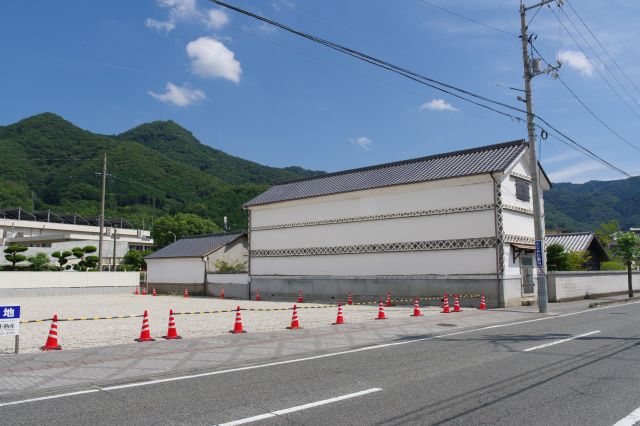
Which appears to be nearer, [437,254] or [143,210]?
[437,254]

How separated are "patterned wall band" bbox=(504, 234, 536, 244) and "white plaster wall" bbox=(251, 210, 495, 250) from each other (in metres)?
1.13

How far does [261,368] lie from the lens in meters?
9.62

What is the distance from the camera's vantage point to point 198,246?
44844 mm

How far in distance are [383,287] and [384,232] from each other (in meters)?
3.40

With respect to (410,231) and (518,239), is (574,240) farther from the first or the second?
(410,231)

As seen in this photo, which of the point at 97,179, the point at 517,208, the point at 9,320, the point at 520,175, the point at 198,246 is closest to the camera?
the point at 9,320

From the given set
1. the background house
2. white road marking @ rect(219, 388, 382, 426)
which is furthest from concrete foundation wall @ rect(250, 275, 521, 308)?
white road marking @ rect(219, 388, 382, 426)

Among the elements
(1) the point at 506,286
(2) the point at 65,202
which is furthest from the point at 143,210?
(1) the point at 506,286

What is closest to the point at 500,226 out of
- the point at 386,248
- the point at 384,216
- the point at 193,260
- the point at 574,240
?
the point at 386,248

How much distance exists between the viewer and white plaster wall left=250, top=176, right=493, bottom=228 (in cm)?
2658

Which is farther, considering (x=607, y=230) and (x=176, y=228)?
(x=176, y=228)

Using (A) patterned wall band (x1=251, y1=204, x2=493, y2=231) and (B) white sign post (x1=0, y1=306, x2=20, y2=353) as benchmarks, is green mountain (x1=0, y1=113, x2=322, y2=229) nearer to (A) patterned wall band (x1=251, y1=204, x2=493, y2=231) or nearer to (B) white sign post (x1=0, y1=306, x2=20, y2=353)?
(A) patterned wall band (x1=251, y1=204, x2=493, y2=231)

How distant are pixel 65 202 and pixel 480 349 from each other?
121 metres

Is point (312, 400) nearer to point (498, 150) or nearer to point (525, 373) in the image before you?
point (525, 373)
